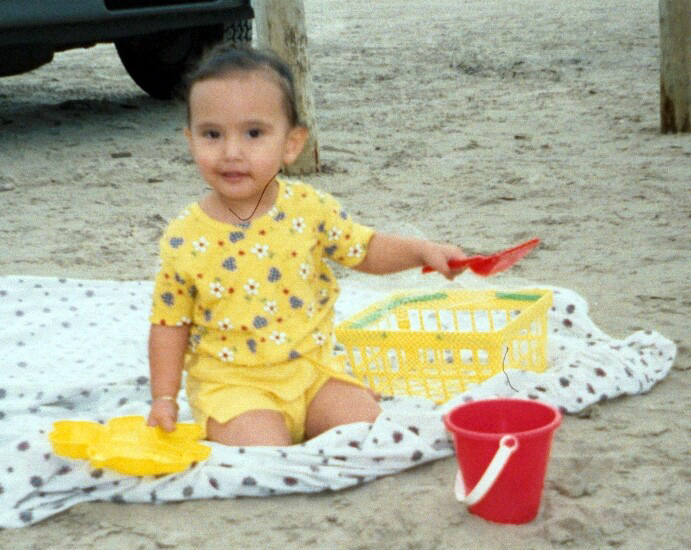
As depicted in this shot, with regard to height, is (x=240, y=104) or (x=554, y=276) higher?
(x=240, y=104)

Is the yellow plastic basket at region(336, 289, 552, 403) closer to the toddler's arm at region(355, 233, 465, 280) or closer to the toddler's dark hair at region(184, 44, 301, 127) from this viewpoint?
the toddler's arm at region(355, 233, 465, 280)

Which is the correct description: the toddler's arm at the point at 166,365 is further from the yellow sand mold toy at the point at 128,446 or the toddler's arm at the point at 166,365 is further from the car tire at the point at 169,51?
the car tire at the point at 169,51

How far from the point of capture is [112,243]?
15.0 ft

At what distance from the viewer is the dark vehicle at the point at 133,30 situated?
19.4 ft

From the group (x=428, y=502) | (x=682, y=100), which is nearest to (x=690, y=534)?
(x=428, y=502)

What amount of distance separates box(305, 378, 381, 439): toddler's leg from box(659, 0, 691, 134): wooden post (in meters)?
3.73

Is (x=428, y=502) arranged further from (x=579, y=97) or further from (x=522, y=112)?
(x=579, y=97)

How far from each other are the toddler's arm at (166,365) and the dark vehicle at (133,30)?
3.67 m

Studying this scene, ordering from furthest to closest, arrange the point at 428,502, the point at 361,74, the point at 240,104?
the point at 361,74 < the point at 240,104 < the point at 428,502

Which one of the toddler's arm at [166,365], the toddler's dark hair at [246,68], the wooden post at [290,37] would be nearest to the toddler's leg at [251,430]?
the toddler's arm at [166,365]

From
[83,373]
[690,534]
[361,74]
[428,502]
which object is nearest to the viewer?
[690,534]

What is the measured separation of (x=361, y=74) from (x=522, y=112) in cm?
214

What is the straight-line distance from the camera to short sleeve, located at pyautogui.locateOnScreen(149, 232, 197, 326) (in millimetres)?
2562

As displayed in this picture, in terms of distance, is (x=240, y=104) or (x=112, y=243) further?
(x=112, y=243)
